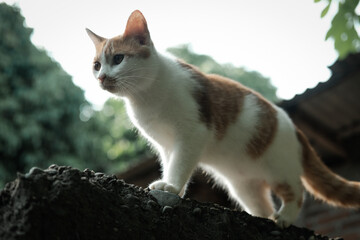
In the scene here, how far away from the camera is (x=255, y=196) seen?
321 cm

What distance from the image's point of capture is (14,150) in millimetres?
10258

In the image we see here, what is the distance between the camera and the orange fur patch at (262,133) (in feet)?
9.60

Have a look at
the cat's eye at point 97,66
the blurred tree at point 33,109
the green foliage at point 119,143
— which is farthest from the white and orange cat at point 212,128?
the green foliage at point 119,143

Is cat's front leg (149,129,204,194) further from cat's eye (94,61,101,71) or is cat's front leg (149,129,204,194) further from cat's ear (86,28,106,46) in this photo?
cat's ear (86,28,106,46)

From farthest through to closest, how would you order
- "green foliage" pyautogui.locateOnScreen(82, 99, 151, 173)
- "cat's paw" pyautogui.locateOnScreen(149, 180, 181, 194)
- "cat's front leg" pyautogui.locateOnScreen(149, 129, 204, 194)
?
"green foliage" pyautogui.locateOnScreen(82, 99, 151, 173)
"cat's front leg" pyautogui.locateOnScreen(149, 129, 204, 194)
"cat's paw" pyautogui.locateOnScreen(149, 180, 181, 194)

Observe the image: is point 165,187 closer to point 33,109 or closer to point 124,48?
point 124,48

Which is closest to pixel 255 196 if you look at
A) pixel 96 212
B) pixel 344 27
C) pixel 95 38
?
pixel 344 27

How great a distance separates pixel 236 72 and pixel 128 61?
67.3 ft

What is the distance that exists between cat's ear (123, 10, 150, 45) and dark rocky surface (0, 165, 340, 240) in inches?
→ 51.9

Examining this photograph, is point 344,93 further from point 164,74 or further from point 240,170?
point 164,74

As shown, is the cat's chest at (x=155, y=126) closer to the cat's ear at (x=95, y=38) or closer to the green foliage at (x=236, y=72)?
the cat's ear at (x=95, y=38)

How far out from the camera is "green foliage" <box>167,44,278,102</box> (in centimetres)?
2095

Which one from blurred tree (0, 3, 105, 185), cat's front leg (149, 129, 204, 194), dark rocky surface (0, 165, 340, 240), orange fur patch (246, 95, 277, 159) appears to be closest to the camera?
dark rocky surface (0, 165, 340, 240)

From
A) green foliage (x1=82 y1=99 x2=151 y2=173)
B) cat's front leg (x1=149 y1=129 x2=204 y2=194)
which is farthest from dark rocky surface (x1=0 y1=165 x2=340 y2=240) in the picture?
green foliage (x1=82 y1=99 x2=151 y2=173)
